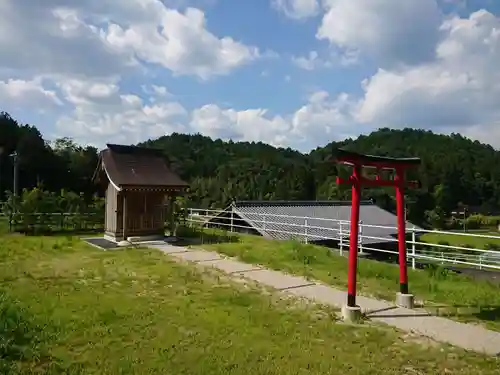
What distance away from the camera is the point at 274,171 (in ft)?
199

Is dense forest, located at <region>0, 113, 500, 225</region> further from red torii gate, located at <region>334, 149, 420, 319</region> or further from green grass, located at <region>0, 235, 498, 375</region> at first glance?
green grass, located at <region>0, 235, 498, 375</region>

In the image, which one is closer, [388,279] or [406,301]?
[406,301]

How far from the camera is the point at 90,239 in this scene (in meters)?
14.7

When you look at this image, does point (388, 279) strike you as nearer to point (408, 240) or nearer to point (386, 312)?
point (386, 312)

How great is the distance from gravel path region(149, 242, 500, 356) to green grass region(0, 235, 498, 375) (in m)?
0.31

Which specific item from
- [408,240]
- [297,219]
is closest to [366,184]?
[408,240]

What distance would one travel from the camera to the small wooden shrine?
14164mm

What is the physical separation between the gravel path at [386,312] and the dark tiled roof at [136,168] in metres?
5.22

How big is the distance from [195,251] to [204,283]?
4.21m

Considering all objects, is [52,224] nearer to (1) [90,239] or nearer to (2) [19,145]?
(1) [90,239]

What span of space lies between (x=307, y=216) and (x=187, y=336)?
17.8 m

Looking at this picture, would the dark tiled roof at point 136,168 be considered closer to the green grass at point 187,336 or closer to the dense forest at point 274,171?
the green grass at point 187,336

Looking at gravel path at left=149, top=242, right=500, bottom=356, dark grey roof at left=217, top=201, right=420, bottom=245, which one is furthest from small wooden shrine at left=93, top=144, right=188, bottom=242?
gravel path at left=149, top=242, right=500, bottom=356

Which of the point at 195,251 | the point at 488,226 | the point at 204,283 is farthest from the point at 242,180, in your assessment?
the point at 204,283
